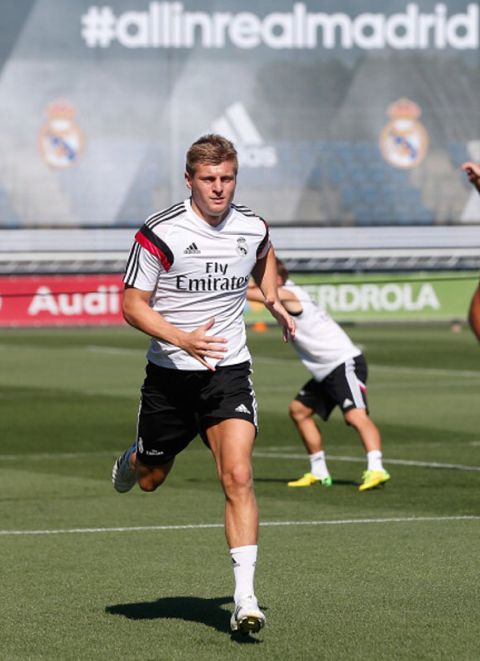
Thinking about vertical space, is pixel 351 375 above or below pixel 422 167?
below

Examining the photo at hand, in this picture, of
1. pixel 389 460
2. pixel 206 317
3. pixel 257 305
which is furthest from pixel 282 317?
pixel 257 305

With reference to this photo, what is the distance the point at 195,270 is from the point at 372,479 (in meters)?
6.12

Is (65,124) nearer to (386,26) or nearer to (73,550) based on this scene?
(386,26)

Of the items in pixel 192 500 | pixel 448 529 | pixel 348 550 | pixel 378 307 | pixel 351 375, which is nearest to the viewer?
pixel 348 550

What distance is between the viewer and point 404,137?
67.8 meters

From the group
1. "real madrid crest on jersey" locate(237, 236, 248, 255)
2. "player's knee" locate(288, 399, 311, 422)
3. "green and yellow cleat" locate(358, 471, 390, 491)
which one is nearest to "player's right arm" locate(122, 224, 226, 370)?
"real madrid crest on jersey" locate(237, 236, 248, 255)

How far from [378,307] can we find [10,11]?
83.1 ft

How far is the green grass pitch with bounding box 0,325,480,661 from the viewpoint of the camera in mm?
7895

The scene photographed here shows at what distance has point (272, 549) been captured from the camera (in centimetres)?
1076

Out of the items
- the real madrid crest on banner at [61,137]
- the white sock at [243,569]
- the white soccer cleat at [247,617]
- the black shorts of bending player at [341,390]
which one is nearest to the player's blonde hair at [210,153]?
the white sock at [243,569]

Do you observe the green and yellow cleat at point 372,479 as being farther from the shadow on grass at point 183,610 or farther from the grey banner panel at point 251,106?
the grey banner panel at point 251,106

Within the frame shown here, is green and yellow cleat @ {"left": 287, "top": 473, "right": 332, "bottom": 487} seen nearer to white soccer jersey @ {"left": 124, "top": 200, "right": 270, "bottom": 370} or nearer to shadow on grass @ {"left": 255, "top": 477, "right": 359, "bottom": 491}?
shadow on grass @ {"left": 255, "top": 477, "right": 359, "bottom": 491}

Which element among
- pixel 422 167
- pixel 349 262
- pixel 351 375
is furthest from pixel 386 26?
pixel 351 375

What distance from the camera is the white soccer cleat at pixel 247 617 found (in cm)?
770
